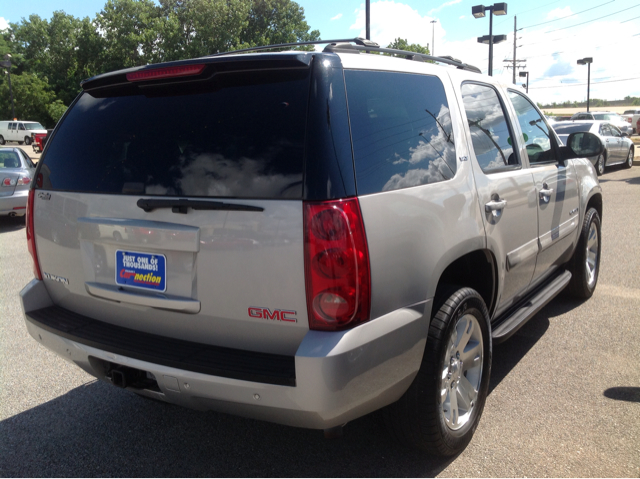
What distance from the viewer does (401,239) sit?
2.40 m

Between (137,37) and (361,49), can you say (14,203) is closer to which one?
(361,49)

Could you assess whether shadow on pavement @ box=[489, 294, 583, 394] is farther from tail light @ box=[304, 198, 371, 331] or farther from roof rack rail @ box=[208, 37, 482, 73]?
roof rack rail @ box=[208, 37, 482, 73]

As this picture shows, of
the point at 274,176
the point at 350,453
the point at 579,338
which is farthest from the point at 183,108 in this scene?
the point at 579,338

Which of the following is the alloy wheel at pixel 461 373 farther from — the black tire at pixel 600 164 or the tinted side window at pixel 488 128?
the black tire at pixel 600 164

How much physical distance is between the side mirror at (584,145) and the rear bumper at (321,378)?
2762 millimetres

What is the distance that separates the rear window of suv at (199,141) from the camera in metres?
2.28

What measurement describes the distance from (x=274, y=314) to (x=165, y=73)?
1.22m

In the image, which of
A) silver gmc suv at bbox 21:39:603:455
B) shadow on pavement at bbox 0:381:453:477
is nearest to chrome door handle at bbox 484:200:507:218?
silver gmc suv at bbox 21:39:603:455

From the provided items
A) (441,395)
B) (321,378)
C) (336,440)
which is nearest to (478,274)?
(441,395)

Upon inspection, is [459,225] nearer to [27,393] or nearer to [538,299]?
[538,299]

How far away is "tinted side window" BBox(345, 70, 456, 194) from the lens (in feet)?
7.80

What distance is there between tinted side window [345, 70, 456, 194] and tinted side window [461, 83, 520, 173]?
1.06ft

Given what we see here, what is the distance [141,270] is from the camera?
2.55 m

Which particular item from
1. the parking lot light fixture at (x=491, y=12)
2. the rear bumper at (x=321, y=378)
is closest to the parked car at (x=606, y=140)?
the parking lot light fixture at (x=491, y=12)
